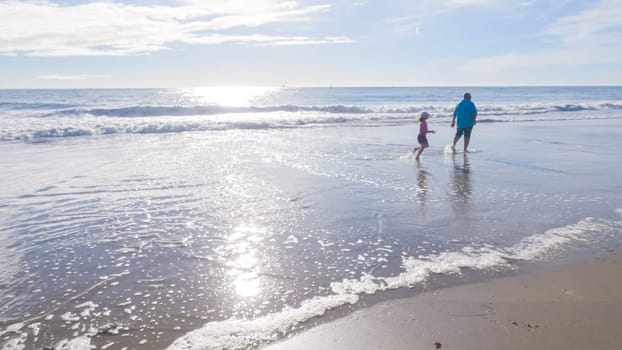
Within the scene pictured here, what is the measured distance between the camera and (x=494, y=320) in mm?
3676

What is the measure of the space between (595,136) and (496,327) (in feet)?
58.3

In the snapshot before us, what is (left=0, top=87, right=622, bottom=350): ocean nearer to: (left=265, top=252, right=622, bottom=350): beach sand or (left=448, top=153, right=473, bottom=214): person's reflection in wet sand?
(left=448, top=153, right=473, bottom=214): person's reflection in wet sand

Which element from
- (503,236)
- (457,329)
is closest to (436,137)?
(503,236)

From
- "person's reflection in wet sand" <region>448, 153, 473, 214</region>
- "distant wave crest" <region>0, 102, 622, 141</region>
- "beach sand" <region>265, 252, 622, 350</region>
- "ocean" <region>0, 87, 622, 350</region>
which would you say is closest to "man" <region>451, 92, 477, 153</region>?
"ocean" <region>0, 87, 622, 350</region>

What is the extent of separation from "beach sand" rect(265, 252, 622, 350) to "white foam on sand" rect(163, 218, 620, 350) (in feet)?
0.76

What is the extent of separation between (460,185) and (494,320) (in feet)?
18.4

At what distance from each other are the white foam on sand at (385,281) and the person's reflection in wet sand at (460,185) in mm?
1601

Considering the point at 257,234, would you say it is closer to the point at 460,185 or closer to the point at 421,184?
the point at 421,184

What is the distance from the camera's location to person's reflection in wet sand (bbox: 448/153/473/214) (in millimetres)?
7395

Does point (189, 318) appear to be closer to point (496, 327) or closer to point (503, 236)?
point (496, 327)

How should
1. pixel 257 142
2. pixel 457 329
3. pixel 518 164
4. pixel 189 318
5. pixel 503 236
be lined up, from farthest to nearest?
pixel 257 142 < pixel 518 164 < pixel 503 236 < pixel 189 318 < pixel 457 329

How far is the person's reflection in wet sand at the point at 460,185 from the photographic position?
7395 mm

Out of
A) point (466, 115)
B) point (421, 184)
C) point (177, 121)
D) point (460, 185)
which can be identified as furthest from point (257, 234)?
point (177, 121)

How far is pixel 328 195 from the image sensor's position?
8172 mm
